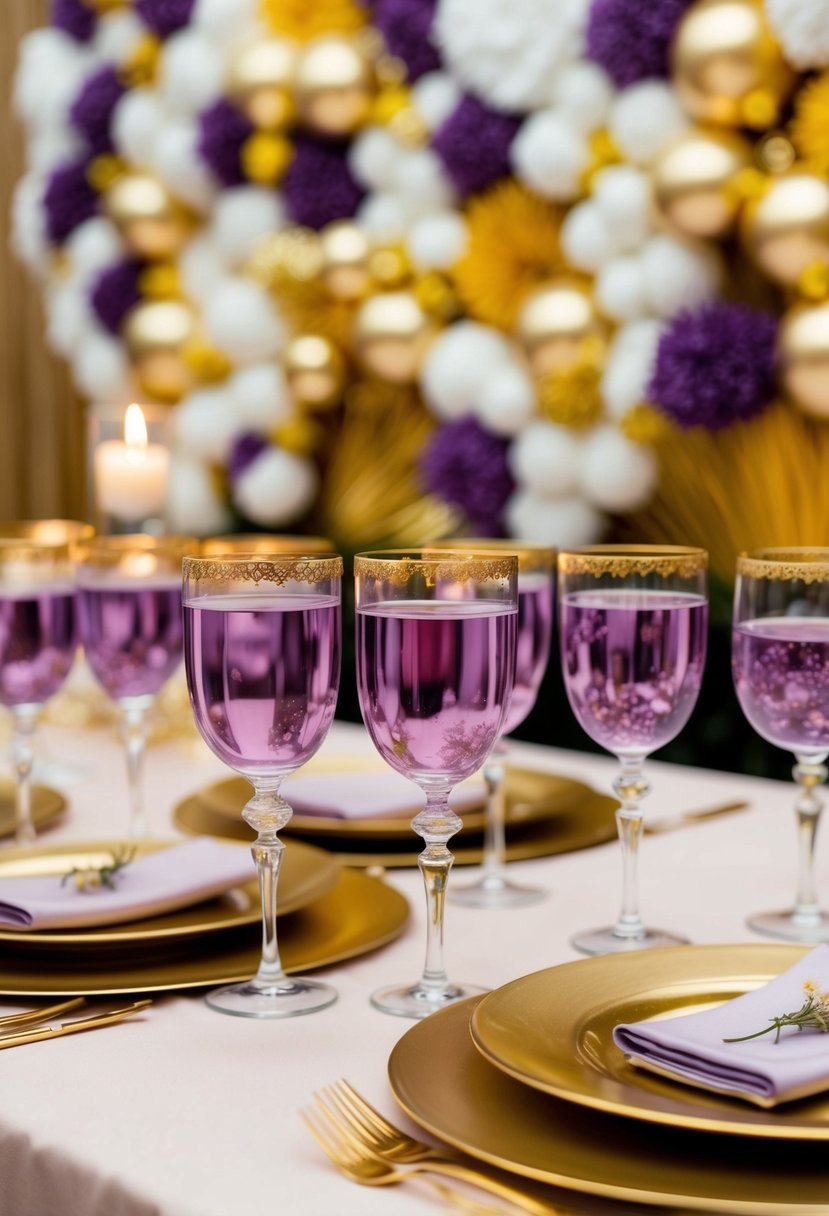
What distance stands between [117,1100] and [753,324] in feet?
5.58

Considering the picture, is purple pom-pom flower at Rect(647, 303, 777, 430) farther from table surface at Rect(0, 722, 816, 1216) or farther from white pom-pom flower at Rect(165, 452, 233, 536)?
white pom-pom flower at Rect(165, 452, 233, 536)

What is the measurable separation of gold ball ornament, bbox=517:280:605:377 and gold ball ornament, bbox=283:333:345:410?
62cm

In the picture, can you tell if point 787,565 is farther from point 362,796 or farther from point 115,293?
point 115,293

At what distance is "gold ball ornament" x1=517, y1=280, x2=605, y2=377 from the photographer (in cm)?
244

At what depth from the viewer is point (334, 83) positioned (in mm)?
2850

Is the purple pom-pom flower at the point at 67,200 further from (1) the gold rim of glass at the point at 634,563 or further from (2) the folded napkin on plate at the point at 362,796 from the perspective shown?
(1) the gold rim of glass at the point at 634,563

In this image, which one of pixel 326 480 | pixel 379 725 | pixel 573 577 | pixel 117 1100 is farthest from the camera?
pixel 326 480

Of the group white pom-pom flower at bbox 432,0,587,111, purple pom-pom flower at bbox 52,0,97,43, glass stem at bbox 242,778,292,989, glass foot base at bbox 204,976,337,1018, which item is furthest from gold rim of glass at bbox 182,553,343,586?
purple pom-pom flower at bbox 52,0,97,43

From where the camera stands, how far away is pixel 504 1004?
28.7 inches

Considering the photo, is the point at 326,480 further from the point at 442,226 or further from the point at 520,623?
the point at 520,623

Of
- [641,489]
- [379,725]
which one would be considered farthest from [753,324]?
[379,725]

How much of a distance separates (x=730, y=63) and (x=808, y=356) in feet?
1.46

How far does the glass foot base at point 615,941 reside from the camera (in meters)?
0.93

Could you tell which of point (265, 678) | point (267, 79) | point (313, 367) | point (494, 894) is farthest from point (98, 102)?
point (265, 678)
